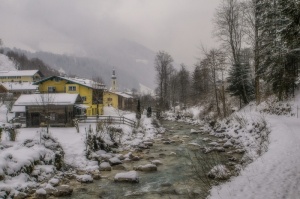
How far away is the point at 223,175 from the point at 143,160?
23.3 ft

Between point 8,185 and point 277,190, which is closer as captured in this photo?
point 277,190

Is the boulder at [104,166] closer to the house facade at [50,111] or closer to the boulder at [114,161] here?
the boulder at [114,161]

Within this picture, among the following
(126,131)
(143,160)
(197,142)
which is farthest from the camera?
(126,131)

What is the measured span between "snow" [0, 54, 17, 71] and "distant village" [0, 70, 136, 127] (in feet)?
207

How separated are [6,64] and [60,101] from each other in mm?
112447

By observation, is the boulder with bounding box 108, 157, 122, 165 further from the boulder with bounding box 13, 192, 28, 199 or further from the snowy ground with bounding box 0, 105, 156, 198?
the boulder with bounding box 13, 192, 28, 199

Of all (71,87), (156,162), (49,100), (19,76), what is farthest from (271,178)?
(19,76)

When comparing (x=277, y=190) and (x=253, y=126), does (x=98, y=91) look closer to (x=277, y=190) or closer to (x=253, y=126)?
(x=253, y=126)

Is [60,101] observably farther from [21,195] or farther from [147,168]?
[21,195]

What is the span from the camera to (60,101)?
32.6 meters

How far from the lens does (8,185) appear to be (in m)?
12.0

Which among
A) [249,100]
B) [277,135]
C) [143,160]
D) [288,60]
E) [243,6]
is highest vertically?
[243,6]

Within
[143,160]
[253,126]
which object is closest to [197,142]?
[253,126]

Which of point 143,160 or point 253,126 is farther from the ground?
point 253,126
